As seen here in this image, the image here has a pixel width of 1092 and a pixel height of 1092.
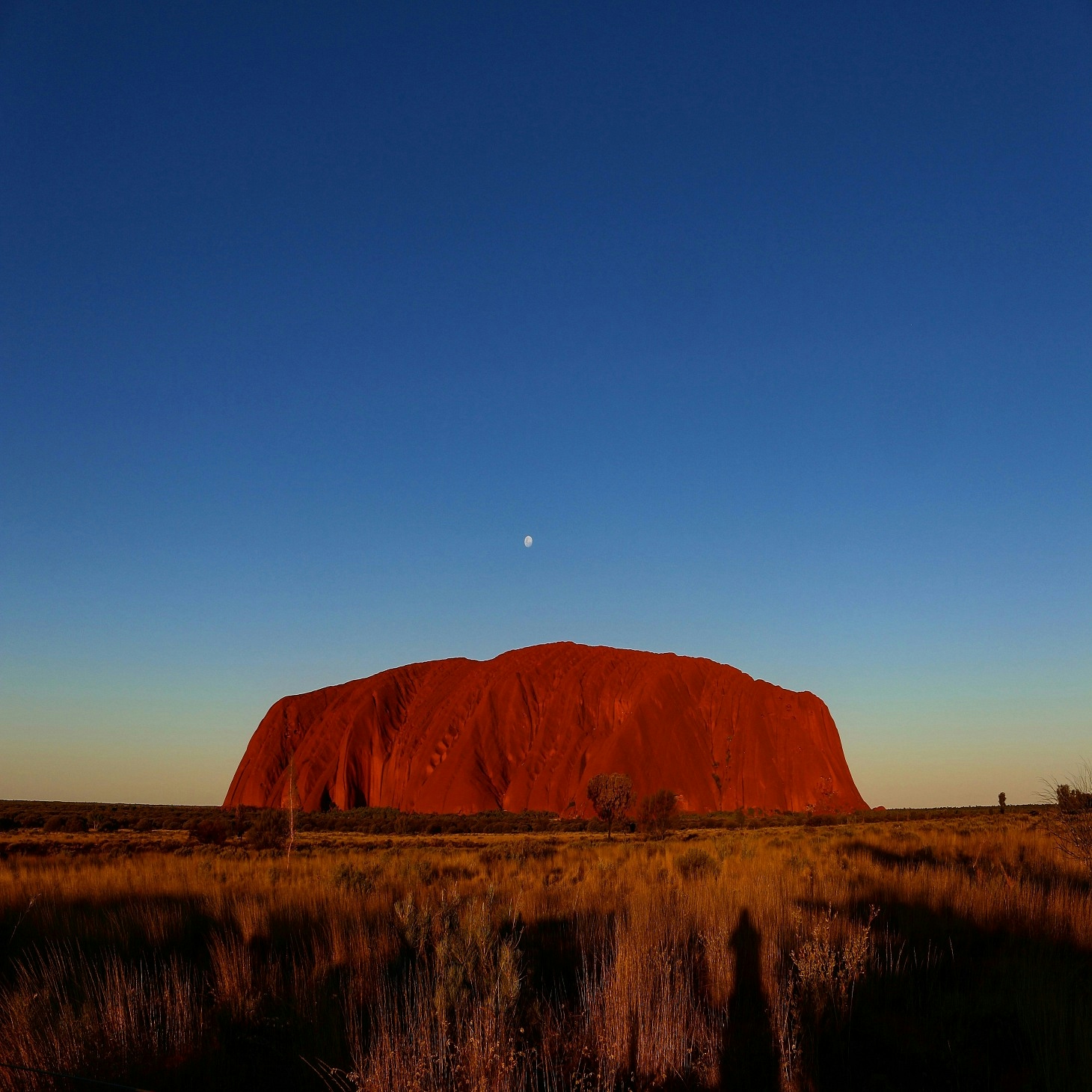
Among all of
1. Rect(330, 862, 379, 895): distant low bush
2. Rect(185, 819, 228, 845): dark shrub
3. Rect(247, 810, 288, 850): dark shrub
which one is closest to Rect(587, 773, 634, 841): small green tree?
Rect(247, 810, 288, 850): dark shrub

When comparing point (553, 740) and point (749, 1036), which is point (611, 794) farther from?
point (749, 1036)

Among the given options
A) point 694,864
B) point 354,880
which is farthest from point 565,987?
point 694,864

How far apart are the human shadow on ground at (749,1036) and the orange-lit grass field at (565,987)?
0.7 inches

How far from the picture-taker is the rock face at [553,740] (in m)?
61.9

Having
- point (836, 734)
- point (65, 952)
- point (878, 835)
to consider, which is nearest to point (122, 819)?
point (878, 835)

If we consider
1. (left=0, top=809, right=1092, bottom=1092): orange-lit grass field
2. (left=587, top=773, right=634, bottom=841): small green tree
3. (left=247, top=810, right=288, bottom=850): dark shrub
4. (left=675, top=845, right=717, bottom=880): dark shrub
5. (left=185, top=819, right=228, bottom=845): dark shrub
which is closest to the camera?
(left=0, top=809, right=1092, bottom=1092): orange-lit grass field

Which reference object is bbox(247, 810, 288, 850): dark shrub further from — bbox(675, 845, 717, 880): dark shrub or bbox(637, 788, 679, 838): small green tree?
bbox(637, 788, 679, 838): small green tree

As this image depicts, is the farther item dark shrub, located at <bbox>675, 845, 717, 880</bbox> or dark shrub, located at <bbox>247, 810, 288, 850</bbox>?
dark shrub, located at <bbox>247, 810, 288, 850</bbox>

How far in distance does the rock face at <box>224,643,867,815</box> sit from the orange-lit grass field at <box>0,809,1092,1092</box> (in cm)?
5134

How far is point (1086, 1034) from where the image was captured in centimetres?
466

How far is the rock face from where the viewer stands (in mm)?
61906

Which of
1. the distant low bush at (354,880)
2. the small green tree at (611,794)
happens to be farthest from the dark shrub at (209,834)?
the distant low bush at (354,880)

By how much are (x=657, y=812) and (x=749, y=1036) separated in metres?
35.5

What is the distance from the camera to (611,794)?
1751 inches
